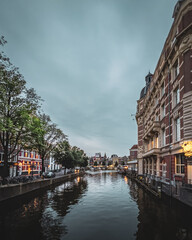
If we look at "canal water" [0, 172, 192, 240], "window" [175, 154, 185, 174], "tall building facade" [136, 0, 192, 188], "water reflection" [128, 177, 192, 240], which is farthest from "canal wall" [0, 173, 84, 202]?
"window" [175, 154, 185, 174]

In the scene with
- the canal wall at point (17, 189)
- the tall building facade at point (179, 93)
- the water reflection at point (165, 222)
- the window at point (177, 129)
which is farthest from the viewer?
the window at point (177, 129)

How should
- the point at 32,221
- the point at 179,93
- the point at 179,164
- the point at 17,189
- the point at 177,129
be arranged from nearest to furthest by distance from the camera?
the point at 32,221 → the point at 17,189 → the point at 179,164 → the point at 179,93 → the point at 177,129

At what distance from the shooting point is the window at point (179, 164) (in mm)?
20250

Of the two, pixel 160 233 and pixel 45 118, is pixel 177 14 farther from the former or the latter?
pixel 45 118

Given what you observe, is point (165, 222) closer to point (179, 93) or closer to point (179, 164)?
point (179, 164)

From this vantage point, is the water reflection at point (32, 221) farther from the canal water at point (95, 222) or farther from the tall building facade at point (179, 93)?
the tall building facade at point (179, 93)

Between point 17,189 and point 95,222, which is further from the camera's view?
point 17,189

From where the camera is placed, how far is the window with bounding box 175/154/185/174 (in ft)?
66.4

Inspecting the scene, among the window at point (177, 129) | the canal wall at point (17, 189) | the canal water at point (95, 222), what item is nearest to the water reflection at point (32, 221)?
the canal water at point (95, 222)

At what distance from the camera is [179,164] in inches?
824

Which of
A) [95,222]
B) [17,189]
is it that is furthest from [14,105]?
[95,222]

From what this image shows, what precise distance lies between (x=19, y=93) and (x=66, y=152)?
36203mm

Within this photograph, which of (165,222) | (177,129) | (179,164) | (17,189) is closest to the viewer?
(165,222)

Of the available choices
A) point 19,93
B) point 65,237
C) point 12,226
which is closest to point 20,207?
point 12,226
